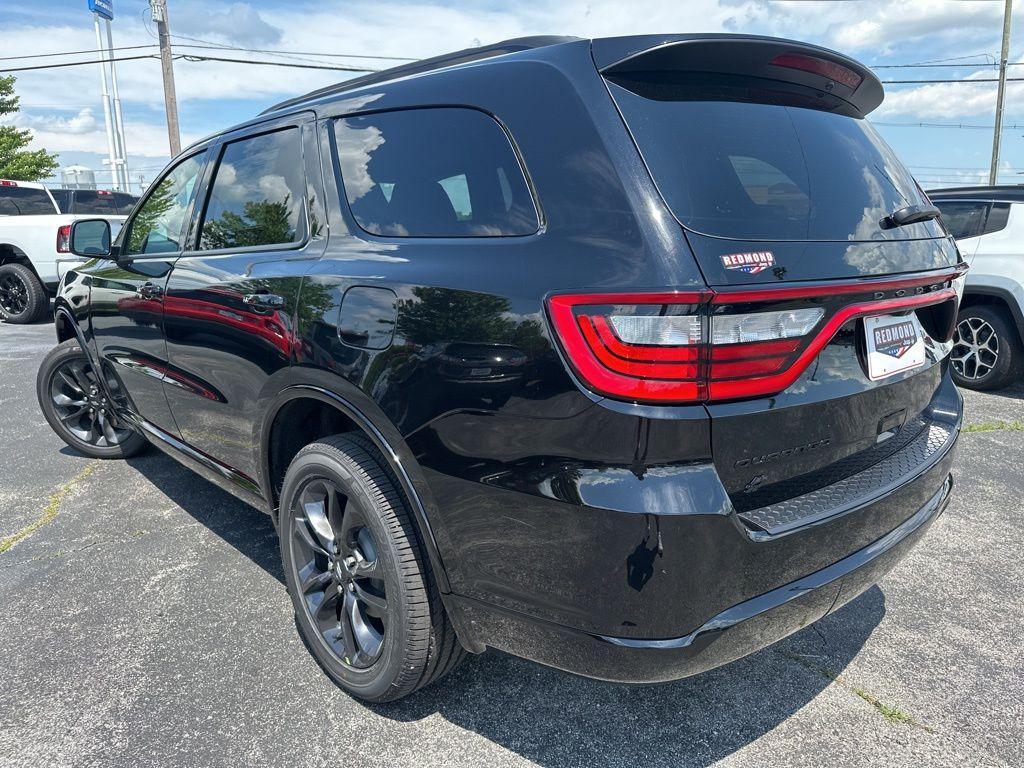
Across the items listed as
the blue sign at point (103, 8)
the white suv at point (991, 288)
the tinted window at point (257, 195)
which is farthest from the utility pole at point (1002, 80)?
the blue sign at point (103, 8)

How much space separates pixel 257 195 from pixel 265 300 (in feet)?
1.80

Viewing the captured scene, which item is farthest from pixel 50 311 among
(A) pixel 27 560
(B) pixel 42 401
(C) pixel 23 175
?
(C) pixel 23 175

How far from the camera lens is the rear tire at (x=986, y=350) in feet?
18.4

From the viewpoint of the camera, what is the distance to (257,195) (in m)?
2.68

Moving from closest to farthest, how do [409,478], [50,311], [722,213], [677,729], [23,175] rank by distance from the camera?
1. [722,213]
2. [409,478]
3. [677,729]
4. [50,311]
5. [23,175]

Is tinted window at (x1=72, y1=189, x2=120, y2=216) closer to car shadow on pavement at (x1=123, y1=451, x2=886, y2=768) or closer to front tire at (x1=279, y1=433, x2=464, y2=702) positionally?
front tire at (x1=279, y1=433, x2=464, y2=702)

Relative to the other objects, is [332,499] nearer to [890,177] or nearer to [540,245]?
[540,245]

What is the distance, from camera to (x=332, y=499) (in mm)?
2225

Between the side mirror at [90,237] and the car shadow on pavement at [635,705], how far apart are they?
9.36ft

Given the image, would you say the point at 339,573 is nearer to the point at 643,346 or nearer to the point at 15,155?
the point at 643,346

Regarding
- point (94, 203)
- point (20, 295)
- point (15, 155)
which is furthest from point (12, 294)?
point (15, 155)

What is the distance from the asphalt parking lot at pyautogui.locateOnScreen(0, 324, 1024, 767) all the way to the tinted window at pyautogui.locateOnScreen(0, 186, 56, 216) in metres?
8.97

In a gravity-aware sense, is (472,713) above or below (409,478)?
below

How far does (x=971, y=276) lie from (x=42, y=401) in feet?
22.2
